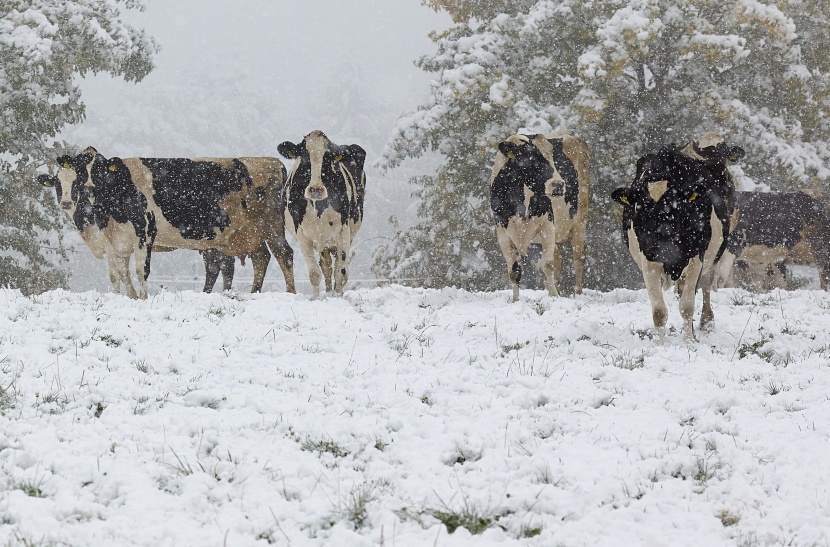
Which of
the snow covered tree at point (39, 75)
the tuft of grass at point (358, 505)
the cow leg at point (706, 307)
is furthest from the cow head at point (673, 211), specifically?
the snow covered tree at point (39, 75)

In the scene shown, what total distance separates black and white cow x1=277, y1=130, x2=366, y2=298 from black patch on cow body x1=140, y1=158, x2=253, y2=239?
1720 millimetres

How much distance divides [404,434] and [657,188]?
12.5 ft

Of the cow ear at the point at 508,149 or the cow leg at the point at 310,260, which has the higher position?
the cow ear at the point at 508,149

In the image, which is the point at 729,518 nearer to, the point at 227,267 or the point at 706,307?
the point at 706,307

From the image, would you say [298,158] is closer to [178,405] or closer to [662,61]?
[178,405]

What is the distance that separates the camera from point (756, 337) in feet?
23.0

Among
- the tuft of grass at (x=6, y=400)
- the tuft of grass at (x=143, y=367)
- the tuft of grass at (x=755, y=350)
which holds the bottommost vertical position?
the tuft of grass at (x=6, y=400)

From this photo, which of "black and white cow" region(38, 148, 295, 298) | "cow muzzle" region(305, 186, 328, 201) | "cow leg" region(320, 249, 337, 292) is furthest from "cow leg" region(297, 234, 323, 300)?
"black and white cow" region(38, 148, 295, 298)

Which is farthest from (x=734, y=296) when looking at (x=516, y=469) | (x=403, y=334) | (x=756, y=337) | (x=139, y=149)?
(x=139, y=149)

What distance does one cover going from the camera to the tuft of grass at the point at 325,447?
4.10m

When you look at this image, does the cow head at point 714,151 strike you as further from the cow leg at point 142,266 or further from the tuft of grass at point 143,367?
the cow leg at point 142,266

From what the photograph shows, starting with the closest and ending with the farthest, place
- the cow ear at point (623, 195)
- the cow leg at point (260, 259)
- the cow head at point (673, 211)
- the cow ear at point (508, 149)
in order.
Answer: the cow head at point (673, 211), the cow ear at point (623, 195), the cow ear at point (508, 149), the cow leg at point (260, 259)

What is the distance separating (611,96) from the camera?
14836 mm

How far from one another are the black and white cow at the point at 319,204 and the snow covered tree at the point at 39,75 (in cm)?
578
